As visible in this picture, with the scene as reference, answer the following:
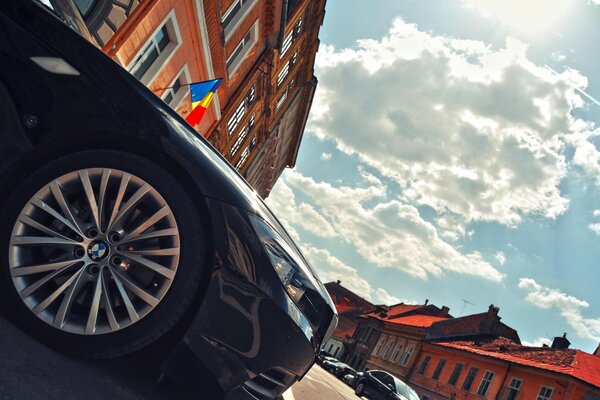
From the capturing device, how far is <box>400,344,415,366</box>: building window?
1345 inches

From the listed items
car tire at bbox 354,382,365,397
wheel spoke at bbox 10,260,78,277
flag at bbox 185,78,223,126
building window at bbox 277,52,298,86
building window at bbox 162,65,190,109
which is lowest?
car tire at bbox 354,382,365,397

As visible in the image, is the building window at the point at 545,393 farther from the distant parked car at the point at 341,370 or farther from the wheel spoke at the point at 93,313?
the wheel spoke at the point at 93,313

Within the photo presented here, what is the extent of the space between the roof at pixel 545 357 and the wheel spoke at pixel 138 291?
1003 inches

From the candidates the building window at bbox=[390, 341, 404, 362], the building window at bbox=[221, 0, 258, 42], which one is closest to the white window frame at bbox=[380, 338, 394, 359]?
the building window at bbox=[390, 341, 404, 362]

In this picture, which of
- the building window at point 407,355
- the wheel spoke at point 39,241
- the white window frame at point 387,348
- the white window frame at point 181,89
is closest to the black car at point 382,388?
the white window frame at point 181,89

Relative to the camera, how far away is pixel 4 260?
5.96ft

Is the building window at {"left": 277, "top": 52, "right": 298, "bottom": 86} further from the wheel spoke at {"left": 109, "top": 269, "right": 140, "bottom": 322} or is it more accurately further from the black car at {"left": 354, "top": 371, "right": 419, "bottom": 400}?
the wheel spoke at {"left": 109, "top": 269, "right": 140, "bottom": 322}

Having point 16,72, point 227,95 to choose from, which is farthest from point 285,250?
point 227,95

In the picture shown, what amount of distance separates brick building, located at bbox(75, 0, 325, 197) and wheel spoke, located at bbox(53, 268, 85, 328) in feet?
29.5

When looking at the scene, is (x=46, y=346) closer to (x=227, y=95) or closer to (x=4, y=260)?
(x=4, y=260)

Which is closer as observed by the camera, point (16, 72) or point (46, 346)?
point (46, 346)

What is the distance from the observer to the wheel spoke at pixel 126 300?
182 centimetres

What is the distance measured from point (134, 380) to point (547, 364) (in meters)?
28.0

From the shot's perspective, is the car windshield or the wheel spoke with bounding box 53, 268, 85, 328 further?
the car windshield
